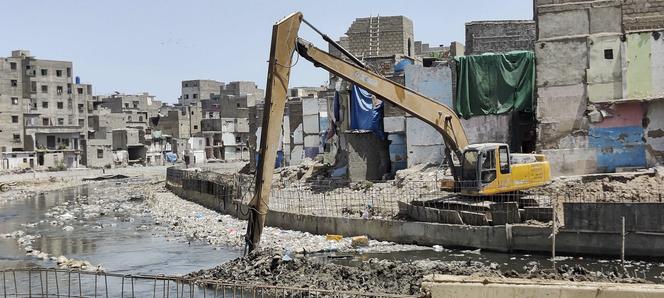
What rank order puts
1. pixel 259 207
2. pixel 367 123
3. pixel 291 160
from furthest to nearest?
pixel 291 160
pixel 367 123
pixel 259 207

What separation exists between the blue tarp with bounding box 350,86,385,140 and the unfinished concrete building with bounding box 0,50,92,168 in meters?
52.1

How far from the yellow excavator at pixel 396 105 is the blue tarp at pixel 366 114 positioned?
12.0m

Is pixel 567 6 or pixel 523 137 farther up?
pixel 567 6

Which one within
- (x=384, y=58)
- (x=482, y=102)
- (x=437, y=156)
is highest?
(x=384, y=58)

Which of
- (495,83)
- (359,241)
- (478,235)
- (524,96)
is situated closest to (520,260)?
(478,235)

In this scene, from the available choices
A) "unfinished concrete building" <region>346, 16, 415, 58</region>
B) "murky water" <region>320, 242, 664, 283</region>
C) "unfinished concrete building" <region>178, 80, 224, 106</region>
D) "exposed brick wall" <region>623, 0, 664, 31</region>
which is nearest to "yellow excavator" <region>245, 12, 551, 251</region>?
"murky water" <region>320, 242, 664, 283</region>

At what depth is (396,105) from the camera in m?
22.8

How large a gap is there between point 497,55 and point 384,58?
8491 millimetres

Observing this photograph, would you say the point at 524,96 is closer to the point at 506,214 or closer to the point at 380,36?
the point at 506,214

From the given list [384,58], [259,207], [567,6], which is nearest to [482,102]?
[567,6]

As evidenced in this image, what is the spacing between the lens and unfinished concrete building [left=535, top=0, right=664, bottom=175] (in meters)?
28.7

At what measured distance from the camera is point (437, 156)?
33.9 meters

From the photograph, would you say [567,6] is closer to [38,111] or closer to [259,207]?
[259,207]

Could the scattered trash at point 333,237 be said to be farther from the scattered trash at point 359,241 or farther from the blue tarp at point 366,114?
the blue tarp at point 366,114
